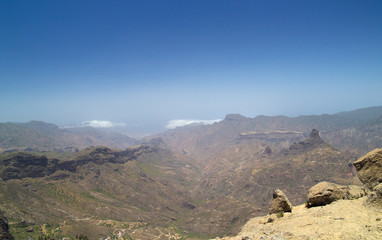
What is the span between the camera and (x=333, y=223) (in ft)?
50.0

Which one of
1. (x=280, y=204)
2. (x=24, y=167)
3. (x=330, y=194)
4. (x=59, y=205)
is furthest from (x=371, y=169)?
(x=24, y=167)

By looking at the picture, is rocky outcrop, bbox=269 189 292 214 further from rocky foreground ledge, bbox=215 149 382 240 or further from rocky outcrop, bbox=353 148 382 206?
rocky outcrop, bbox=353 148 382 206

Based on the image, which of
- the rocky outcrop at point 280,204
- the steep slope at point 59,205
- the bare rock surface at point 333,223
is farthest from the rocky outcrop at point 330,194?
the steep slope at point 59,205

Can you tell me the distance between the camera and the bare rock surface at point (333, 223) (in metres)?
13.3

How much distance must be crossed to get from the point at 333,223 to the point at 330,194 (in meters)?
4.99

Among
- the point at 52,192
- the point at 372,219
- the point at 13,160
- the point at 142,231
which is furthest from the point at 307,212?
the point at 13,160

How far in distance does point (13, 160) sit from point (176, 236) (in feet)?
525

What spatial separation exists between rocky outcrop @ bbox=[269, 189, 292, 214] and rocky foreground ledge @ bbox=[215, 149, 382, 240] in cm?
10

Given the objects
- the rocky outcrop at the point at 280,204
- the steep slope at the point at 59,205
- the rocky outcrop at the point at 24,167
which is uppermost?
the rocky outcrop at the point at 280,204

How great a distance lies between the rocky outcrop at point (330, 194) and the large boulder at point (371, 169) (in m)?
1.60

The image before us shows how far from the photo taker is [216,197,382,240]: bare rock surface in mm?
13315

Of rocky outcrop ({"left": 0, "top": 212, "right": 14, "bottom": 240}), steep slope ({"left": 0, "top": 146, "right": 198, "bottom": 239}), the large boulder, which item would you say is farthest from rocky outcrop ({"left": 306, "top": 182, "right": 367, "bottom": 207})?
steep slope ({"left": 0, "top": 146, "right": 198, "bottom": 239})

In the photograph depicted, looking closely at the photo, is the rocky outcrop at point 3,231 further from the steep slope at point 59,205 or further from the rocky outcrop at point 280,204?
the steep slope at point 59,205

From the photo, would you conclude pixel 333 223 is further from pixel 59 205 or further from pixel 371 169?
pixel 59 205
